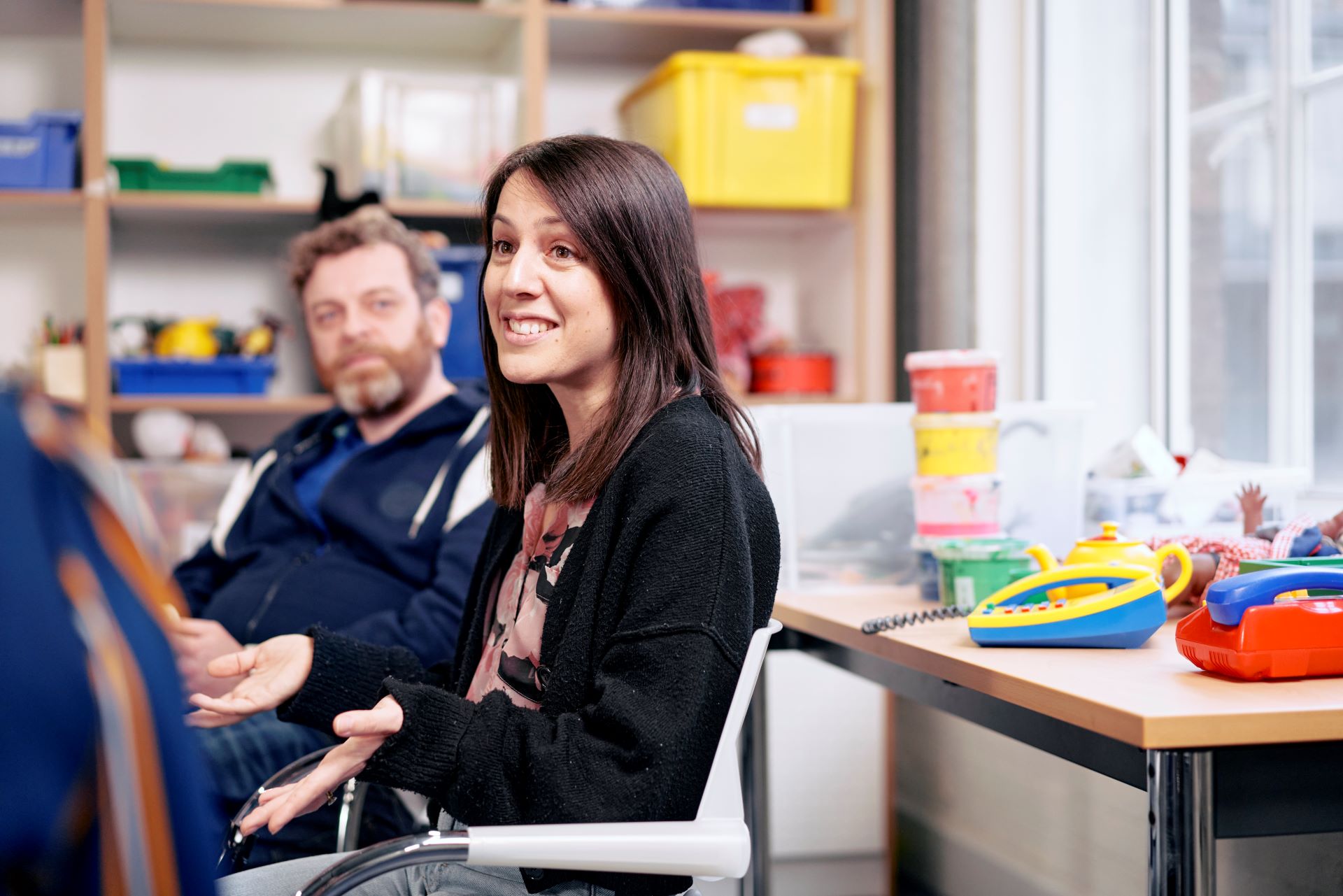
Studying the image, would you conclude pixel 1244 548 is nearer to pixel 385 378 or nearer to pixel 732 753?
pixel 732 753

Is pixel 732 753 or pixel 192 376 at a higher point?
pixel 192 376

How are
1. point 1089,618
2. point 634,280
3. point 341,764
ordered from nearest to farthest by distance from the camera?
point 341,764
point 634,280
point 1089,618

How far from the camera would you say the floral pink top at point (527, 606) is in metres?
1.19

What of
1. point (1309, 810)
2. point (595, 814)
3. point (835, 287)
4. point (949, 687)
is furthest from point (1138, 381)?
point (595, 814)

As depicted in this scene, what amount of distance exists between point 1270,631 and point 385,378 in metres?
1.53

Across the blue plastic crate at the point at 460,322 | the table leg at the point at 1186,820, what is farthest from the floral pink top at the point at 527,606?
the blue plastic crate at the point at 460,322

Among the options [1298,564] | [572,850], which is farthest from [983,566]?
[572,850]

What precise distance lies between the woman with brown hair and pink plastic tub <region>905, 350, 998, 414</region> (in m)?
0.58

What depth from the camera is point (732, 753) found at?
1.07m

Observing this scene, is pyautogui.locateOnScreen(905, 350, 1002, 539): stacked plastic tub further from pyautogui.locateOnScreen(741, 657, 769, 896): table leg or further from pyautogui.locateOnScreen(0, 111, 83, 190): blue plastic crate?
pyautogui.locateOnScreen(0, 111, 83, 190): blue plastic crate

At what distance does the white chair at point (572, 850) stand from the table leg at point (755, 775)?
2.66 ft

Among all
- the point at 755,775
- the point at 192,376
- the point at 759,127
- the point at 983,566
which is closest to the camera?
the point at 983,566

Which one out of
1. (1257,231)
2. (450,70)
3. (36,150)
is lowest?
(1257,231)

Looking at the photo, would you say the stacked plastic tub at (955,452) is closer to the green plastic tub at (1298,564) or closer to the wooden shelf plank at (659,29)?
the green plastic tub at (1298,564)
